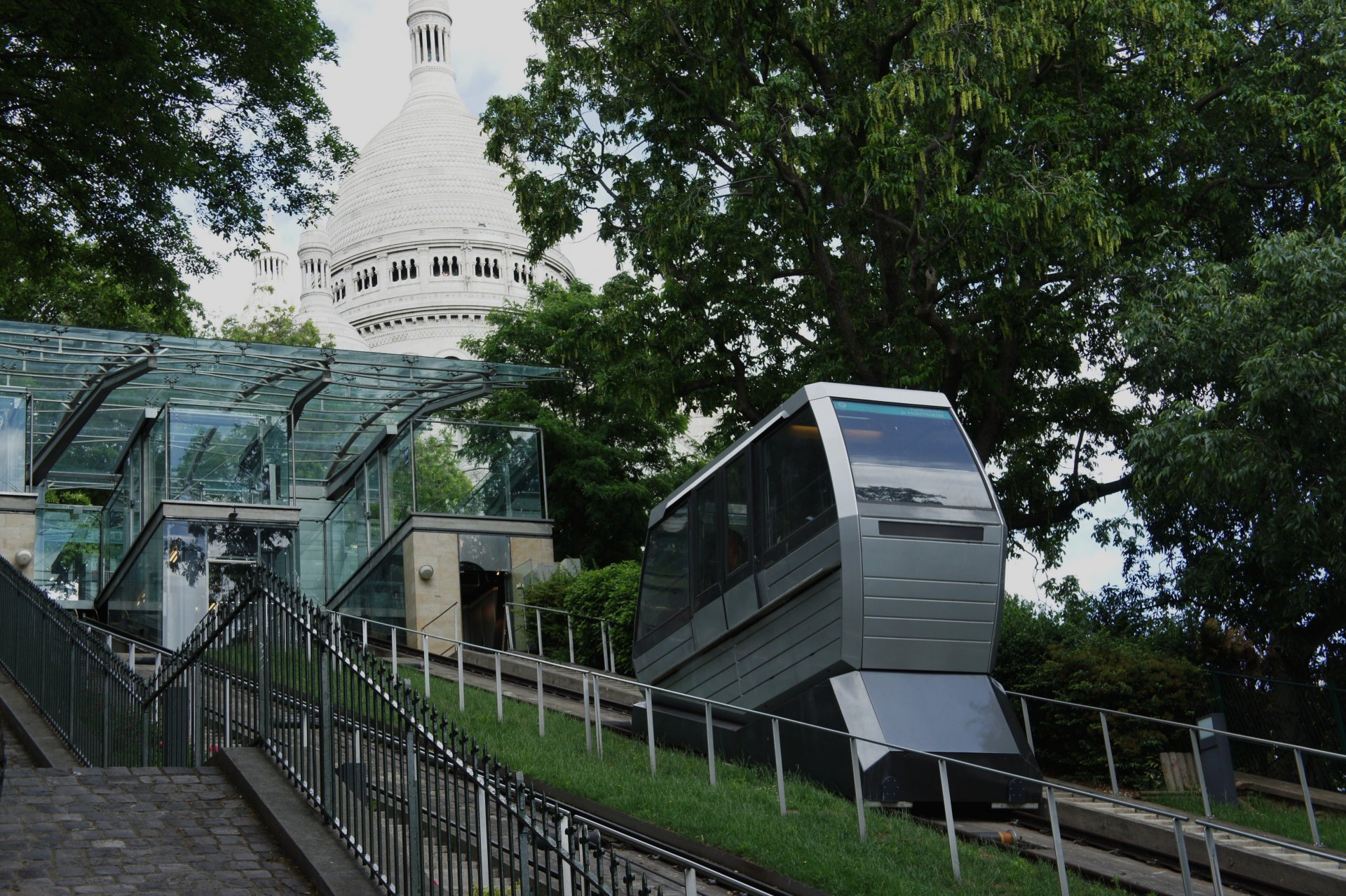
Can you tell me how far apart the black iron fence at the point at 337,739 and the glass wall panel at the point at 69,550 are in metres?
17.7

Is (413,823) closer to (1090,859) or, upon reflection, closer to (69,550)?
(1090,859)

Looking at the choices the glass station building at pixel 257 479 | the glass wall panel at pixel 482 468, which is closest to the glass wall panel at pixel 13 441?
the glass station building at pixel 257 479

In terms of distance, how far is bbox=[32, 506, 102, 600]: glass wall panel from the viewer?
1222 inches

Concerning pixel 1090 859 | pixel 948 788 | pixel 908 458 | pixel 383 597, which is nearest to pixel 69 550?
pixel 383 597

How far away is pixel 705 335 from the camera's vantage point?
23344 millimetres

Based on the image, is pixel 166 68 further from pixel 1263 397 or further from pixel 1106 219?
pixel 1263 397

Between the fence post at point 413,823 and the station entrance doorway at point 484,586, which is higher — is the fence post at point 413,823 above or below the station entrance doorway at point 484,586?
below

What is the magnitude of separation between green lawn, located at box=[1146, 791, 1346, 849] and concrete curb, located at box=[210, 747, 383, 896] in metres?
8.47

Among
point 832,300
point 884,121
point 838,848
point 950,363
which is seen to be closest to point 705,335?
point 832,300

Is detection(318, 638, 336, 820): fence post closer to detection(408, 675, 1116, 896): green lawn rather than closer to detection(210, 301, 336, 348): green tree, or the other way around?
detection(408, 675, 1116, 896): green lawn

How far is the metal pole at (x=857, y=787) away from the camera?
38.1ft

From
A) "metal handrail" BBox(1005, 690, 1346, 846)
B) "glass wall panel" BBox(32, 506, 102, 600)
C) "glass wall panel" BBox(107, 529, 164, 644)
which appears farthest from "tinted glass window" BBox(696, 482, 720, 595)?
"glass wall panel" BBox(32, 506, 102, 600)

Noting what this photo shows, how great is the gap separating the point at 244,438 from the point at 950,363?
14.9 metres

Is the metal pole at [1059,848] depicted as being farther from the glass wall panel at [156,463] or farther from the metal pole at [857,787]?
the glass wall panel at [156,463]
